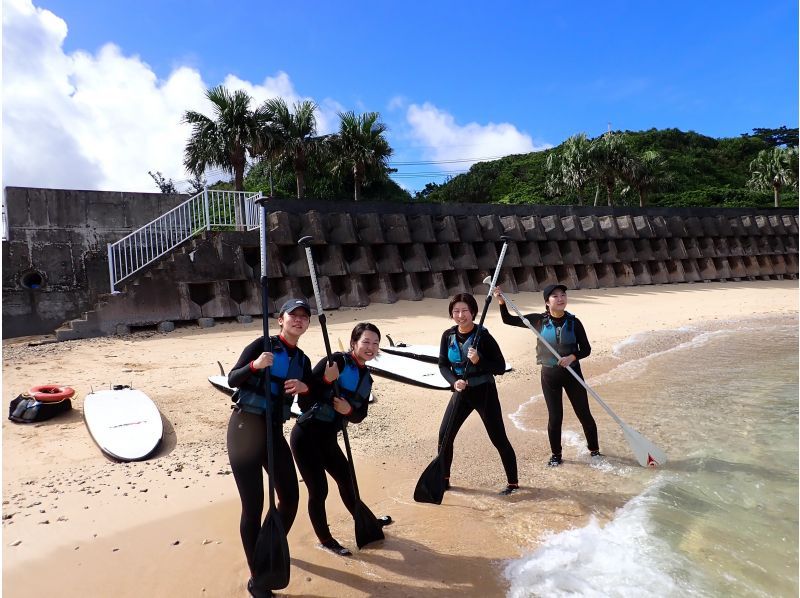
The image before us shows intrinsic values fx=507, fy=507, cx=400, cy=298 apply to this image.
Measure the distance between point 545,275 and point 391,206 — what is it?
6612 millimetres

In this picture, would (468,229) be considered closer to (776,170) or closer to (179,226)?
(179,226)

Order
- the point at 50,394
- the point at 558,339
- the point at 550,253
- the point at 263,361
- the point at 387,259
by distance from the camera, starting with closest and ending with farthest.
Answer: the point at 263,361
the point at 558,339
the point at 50,394
the point at 387,259
the point at 550,253

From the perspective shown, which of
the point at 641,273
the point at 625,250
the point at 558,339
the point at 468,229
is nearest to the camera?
the point at 558,339

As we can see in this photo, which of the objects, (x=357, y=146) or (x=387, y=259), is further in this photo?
(x=357, y=146)

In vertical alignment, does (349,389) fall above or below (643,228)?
below

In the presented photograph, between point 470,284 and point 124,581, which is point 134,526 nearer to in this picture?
point 124,581

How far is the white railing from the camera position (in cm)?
1174

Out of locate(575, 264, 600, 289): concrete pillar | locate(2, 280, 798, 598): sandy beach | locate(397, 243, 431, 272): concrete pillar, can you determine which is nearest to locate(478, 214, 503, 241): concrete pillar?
locate(397, 243, 431, 272): concrete pillar

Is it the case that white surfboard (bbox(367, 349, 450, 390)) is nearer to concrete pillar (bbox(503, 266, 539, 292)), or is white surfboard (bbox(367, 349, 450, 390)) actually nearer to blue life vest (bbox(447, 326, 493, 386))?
blue life vest (bbox(447, 326, 493, 386))

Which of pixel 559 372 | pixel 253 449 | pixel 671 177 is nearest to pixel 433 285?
pixel 559 372

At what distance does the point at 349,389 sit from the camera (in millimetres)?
3342

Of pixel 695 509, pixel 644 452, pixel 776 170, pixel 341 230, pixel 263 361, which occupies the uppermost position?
pixel 776 170

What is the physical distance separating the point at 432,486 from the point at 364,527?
31.8 inches

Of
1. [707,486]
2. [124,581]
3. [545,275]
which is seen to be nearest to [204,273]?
[124,581]
